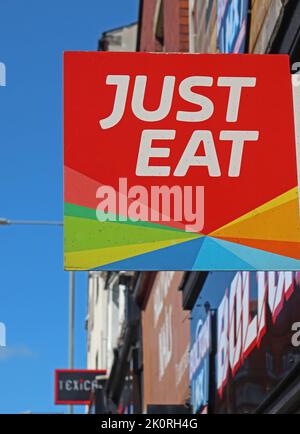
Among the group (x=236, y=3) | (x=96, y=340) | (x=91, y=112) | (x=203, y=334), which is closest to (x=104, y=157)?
(x=91, y=112)

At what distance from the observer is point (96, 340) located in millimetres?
54156

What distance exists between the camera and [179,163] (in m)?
7.16

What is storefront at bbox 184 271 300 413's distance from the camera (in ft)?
37.9

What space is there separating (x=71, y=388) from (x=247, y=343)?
853 inches

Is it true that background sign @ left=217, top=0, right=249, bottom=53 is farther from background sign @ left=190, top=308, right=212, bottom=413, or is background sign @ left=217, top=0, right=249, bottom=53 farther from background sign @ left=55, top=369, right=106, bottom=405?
background sign @ left=55, top=369, right=106, bottom=405

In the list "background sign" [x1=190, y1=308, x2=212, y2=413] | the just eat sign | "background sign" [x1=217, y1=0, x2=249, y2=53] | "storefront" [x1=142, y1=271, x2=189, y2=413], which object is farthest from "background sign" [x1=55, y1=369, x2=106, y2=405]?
the just eat sign

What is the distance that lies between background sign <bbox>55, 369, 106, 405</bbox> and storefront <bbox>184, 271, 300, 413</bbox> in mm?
14662

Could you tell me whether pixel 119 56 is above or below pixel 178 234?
above

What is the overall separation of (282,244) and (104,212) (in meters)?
1.21

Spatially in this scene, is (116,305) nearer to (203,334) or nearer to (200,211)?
(203,334)

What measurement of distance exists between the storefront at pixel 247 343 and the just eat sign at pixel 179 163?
156 inches

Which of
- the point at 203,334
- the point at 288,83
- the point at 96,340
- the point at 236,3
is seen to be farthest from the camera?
the point at 96,340

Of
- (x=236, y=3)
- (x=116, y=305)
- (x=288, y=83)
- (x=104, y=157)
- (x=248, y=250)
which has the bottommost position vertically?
(x=248, y=250)

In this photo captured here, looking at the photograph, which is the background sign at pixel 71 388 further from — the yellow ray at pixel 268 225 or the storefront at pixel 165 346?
the yellow ray at pixel 268 225
